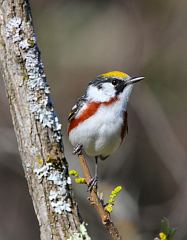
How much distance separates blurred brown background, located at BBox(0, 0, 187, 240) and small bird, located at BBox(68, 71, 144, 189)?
78.4 inches

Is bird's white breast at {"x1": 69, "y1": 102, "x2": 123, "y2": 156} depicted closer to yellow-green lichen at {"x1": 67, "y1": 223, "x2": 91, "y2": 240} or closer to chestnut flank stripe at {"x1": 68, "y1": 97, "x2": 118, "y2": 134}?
chestnut flank stripe at {"x1": 68, "y1": 97, "x2": 118, "y2": 134}

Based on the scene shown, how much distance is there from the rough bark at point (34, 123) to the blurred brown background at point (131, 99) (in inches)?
149

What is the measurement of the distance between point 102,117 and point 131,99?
3.73 metres

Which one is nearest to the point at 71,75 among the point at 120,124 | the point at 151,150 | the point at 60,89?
the point at 60,89

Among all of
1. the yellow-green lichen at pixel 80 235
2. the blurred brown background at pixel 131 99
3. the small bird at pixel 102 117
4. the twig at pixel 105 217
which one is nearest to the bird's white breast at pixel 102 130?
the small bird at pixel 102 117

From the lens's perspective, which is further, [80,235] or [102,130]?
[102,130]

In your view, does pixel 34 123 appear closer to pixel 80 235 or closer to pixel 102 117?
pixel 80 235

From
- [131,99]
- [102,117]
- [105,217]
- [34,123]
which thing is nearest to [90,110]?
[102,117]

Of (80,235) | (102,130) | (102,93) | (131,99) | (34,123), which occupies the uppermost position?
(131,99)

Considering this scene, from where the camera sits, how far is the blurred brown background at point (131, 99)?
7.47 metres

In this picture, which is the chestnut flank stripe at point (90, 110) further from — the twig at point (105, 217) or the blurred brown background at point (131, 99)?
the blurred brown background at point (131, 99)

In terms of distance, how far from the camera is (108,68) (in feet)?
29.1

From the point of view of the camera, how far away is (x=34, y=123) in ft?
A: 8.95

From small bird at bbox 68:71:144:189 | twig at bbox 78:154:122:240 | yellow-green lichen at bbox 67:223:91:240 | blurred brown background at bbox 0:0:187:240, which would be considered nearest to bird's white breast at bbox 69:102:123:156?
small bird at bbox 68:71:144:189
